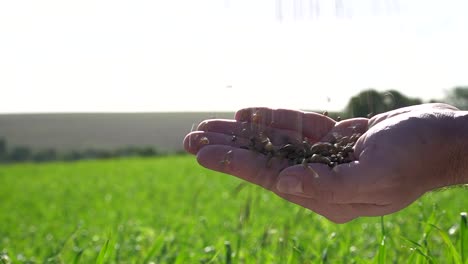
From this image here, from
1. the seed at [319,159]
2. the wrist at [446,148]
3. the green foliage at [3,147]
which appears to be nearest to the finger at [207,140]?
the seed at [319,159]

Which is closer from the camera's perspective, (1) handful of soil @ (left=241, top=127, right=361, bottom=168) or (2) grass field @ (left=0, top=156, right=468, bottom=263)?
(1) handful of soil @ (left=241, top=127, right=361, bottom=168)

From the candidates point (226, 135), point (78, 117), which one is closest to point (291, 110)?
point (226, 135)

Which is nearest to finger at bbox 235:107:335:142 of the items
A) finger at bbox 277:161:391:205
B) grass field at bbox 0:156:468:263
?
grass field at bbox 0:156:468:263

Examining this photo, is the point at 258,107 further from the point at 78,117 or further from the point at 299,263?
the point at 78,117

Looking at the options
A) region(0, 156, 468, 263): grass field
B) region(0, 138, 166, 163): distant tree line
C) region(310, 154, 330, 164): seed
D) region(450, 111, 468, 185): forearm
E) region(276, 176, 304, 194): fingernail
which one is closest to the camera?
region(276, 176, 304, 194): fingernail

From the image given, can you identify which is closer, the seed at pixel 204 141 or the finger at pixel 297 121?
the seed at pixel 204 141

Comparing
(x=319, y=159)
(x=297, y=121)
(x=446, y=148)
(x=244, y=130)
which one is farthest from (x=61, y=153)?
(x=446, y=148)

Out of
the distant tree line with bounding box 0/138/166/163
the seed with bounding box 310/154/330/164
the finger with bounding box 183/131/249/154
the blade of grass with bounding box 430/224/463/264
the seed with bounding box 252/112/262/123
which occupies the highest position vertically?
the seed with bounding box 252/112/262/123

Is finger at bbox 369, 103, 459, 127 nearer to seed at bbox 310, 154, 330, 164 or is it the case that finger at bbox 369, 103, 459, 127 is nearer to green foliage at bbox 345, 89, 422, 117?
green foliage at bbox 345, 89, 422, 117

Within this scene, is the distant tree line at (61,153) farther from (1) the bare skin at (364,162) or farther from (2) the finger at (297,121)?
(1) the bare skin at (364,162)
